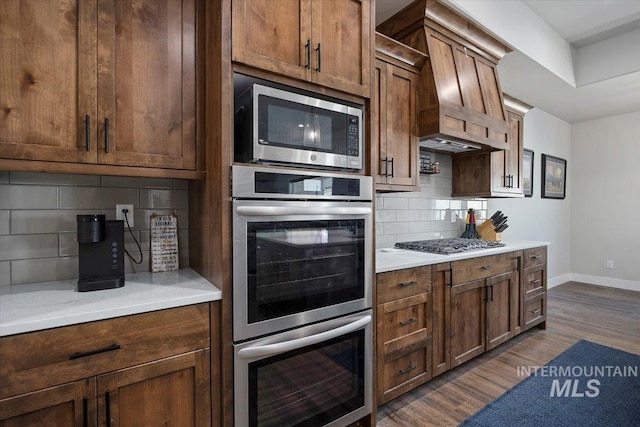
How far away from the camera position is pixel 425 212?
125 inches

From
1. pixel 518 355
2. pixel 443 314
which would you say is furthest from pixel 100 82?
pixel 518 355

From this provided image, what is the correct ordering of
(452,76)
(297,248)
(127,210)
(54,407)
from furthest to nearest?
(452,76) → (127,210) → (297,248) → (54,407)

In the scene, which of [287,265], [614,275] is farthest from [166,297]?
[614,275]

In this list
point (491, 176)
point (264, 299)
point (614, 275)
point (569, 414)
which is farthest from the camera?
point (614, 275)

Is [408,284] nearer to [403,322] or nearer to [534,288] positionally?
[403,322]

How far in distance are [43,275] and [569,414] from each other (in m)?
3.07

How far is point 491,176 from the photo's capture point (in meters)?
3.21

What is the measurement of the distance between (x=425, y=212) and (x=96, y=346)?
112 inches

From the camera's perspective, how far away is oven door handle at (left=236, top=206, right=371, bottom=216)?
1.35m

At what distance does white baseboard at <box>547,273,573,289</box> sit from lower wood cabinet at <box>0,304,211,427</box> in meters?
5.61

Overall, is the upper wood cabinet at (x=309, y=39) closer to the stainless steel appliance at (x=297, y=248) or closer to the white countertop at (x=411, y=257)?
the stainless steel appliance at (x=297, y=248)

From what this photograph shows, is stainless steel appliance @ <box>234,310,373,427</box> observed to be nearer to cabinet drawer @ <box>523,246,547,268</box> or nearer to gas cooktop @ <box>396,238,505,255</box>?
gas cooktop @ <box>396,238,505,255</box>

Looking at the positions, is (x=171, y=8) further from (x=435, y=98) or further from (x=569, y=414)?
(x=569, y=414)

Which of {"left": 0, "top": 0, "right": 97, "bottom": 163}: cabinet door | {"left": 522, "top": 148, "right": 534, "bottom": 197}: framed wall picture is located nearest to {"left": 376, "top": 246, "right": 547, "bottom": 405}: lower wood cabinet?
{"left": 0, "top": 0, "right": 97, "bottom": 163}: cabinet door
